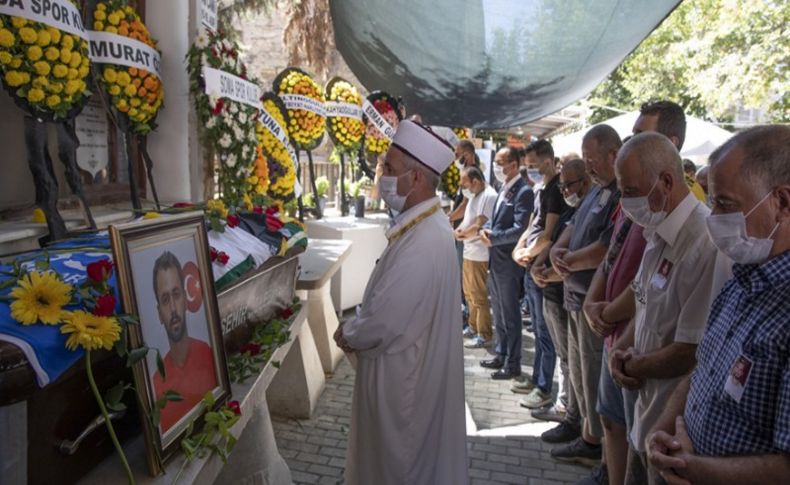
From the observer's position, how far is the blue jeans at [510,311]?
530 cm

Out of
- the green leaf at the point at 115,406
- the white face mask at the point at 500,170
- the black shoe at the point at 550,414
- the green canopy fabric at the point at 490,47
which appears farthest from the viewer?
the white face mask at the point at 500,170

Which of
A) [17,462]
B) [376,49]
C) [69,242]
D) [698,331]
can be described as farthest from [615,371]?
[69,242]

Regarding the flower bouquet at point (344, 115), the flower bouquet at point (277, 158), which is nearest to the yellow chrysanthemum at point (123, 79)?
the flower bouquet at point (277, 158)

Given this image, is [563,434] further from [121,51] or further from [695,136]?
[695,136]

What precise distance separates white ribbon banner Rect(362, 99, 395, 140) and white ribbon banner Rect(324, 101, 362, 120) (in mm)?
190

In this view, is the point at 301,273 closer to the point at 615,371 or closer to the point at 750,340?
the point at 615,371

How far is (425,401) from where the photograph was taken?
103 inches

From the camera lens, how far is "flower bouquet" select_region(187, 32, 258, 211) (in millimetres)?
3377

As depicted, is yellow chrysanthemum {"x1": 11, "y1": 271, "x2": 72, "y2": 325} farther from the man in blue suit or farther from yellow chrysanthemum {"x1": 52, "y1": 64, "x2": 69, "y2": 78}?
the man in blue suit

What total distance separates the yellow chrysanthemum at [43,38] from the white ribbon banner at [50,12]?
0.04 metres

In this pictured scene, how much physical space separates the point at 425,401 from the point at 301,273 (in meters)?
1.69

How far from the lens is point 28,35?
1978mm

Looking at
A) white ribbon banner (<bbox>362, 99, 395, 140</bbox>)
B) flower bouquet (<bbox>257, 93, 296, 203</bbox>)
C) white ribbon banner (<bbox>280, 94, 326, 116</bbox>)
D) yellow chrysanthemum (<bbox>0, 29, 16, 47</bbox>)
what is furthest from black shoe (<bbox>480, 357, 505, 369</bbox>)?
yellow chrysanthemum (<bbox>0, 29, 16, 47</bbox>)

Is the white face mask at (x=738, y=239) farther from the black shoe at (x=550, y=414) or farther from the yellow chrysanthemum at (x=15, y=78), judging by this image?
the black shoe at (x=550, y=414)
